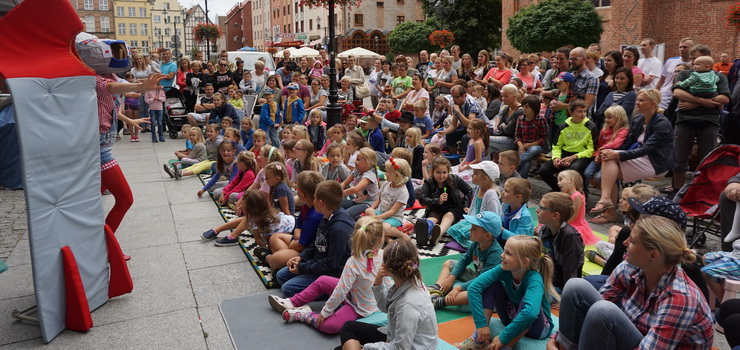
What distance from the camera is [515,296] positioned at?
3.98 meters

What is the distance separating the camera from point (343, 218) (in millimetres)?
4965

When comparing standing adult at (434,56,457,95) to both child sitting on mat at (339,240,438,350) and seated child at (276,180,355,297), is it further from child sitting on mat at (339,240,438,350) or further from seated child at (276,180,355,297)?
child sitting on mat at (339,240,438,350)

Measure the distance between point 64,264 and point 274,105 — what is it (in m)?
8.70

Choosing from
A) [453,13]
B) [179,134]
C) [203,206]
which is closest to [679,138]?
[203,206]

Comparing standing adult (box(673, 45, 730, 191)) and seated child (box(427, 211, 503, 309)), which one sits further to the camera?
standing adult (box(673, 45, 730, 191))

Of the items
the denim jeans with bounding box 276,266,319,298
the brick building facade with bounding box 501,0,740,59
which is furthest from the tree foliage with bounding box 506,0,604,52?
the denim jeans with bounding box 276,266,319,298

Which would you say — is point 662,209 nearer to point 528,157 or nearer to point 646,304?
point 646,304

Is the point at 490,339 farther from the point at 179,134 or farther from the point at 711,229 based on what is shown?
the point at 179,134

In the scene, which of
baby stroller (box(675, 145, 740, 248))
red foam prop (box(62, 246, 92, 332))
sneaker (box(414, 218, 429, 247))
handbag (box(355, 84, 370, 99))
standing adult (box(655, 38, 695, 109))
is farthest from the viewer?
handbag (box(355, 84, 370, 99))

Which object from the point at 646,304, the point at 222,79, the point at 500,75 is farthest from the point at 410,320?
the point at 222,79

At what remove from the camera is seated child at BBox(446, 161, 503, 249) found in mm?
5941

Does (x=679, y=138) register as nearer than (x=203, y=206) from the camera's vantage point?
Yes

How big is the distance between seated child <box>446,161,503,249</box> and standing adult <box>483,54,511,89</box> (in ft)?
20.6

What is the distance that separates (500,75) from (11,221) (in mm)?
9277
